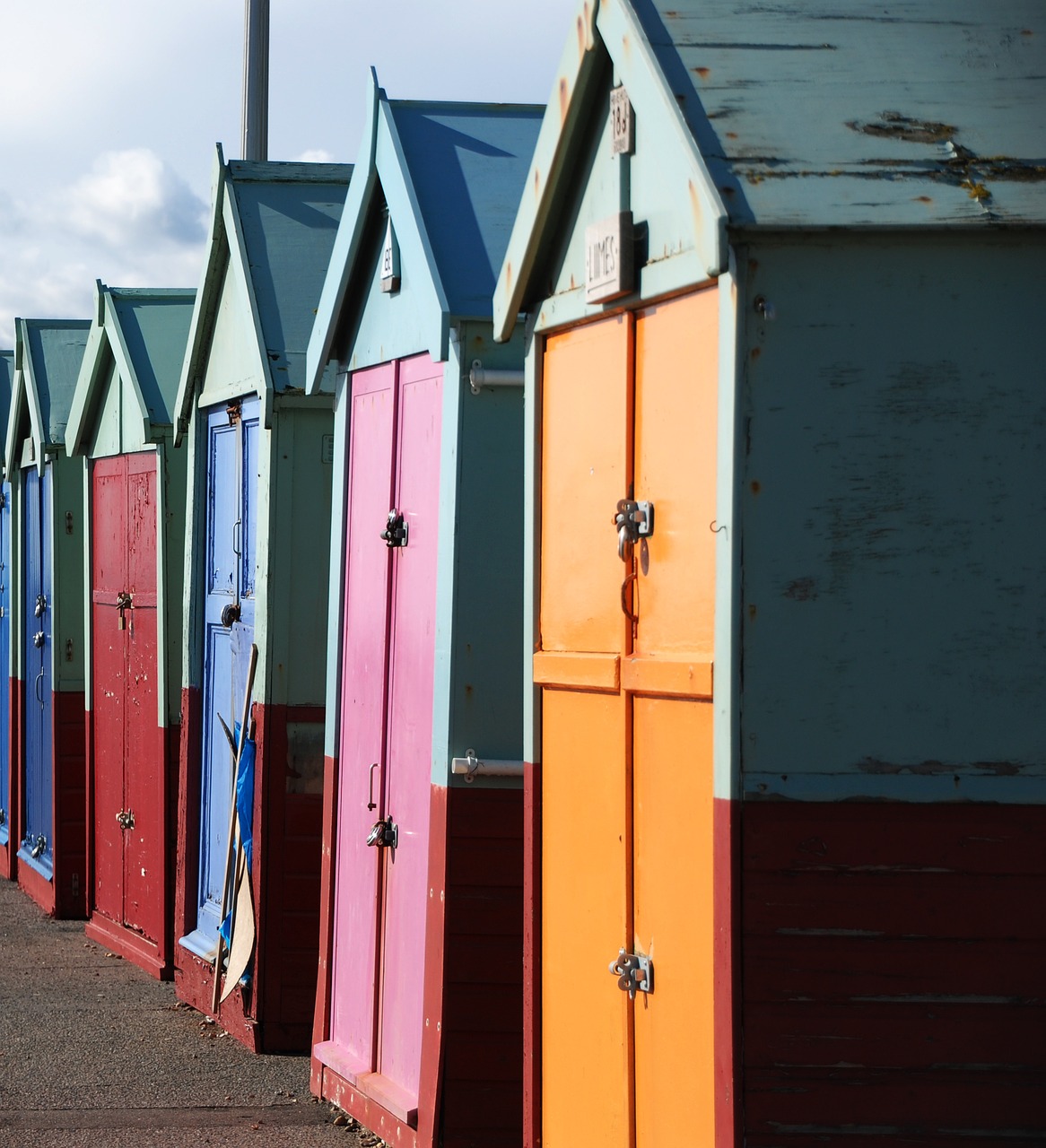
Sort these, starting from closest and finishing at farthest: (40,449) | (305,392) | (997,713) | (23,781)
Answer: (997,713) → (305,392) → (40,449) → (23,781)

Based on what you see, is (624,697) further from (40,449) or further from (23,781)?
(23,781)

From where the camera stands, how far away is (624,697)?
14.1 feet

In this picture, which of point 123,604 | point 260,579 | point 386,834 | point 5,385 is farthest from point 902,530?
point 5,385

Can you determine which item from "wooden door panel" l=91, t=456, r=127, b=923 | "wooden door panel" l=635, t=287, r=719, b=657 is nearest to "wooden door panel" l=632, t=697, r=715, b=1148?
"wooden door panel" l=635, t=287, r=719, b=657

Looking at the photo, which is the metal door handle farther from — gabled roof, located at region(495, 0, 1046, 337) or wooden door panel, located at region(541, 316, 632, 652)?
gabled roof, located at region(495, 0, 1046, 337)

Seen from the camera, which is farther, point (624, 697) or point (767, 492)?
point (624, 697)

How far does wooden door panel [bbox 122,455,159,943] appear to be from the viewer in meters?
9.26

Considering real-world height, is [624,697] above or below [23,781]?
above

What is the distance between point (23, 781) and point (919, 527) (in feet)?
32.8

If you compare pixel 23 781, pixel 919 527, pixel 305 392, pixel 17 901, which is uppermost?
pixel 305 392

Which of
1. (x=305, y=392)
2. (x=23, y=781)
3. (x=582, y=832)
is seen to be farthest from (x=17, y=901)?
(x=582, y=832)

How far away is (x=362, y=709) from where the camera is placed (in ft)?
21.1

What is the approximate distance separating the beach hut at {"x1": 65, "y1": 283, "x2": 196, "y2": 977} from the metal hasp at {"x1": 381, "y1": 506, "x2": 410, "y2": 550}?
130 inches

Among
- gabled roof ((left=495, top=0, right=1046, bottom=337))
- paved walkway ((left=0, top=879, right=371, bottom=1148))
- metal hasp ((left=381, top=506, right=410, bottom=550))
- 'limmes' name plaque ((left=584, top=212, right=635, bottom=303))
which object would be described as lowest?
paved walkway ((left=0, top=879, right=371, bottom=1148))
